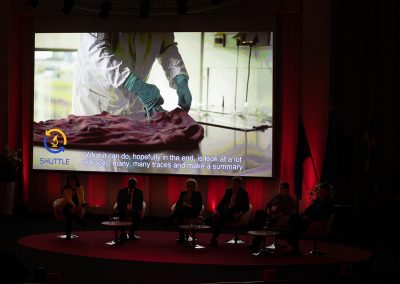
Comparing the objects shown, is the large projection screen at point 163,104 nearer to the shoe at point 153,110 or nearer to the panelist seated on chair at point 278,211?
the shoe at point 153,110

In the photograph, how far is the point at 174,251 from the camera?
9.00m

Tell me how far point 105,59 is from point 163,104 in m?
1.31

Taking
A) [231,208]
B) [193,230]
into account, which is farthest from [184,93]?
[193,230]

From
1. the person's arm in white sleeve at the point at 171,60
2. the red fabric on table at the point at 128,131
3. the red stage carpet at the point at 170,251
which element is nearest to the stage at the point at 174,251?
the red stage carpet at the point at 170,251

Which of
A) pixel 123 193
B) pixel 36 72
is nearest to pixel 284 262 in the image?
pixel 123 193

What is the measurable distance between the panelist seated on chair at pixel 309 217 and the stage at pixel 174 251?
0.23m

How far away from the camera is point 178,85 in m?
12.2

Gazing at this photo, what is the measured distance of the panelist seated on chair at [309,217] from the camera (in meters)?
8.89

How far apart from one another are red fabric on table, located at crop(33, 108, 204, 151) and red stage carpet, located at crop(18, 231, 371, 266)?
2.28 m

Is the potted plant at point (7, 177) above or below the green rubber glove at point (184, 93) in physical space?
below

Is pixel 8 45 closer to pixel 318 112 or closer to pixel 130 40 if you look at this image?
pixel 130 40

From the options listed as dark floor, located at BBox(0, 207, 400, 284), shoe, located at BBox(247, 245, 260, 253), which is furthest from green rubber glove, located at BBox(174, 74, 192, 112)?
shoe, located at BBox(247, 245, 260, 253)

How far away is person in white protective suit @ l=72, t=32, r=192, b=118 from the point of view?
40.0 ft

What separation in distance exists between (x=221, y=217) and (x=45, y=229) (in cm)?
294
